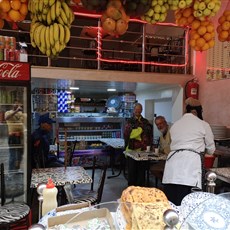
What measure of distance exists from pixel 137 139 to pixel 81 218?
359 cm

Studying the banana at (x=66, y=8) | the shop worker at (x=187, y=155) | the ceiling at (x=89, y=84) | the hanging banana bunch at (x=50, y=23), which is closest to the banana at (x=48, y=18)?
the hanging banana bunch at (x=50, y=23)

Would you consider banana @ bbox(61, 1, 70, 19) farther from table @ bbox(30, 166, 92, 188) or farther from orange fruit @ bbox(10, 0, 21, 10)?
table @ bbox(30, 166, 92, 188)

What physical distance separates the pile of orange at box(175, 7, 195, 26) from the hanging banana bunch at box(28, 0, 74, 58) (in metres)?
1.01

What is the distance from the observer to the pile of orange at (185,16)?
2.07m

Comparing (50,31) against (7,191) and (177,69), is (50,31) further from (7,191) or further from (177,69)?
(177,69)

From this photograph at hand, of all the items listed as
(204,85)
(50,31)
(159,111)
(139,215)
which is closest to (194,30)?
(50,31)

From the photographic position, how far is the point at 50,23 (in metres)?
1.59

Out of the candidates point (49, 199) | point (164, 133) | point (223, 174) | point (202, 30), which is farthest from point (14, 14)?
point (164, 133)

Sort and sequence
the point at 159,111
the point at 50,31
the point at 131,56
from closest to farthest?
the point at 50,31 < the point at 159,111 < the point at 131,56

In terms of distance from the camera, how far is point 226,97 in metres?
4.90

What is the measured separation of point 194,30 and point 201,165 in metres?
1.41

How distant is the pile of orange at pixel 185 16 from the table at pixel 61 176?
2.05 metres

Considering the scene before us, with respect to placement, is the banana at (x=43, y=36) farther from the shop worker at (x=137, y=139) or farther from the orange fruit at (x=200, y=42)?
the shop worker at (x=137, y=139)

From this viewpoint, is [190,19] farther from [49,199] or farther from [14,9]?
[49,199]
